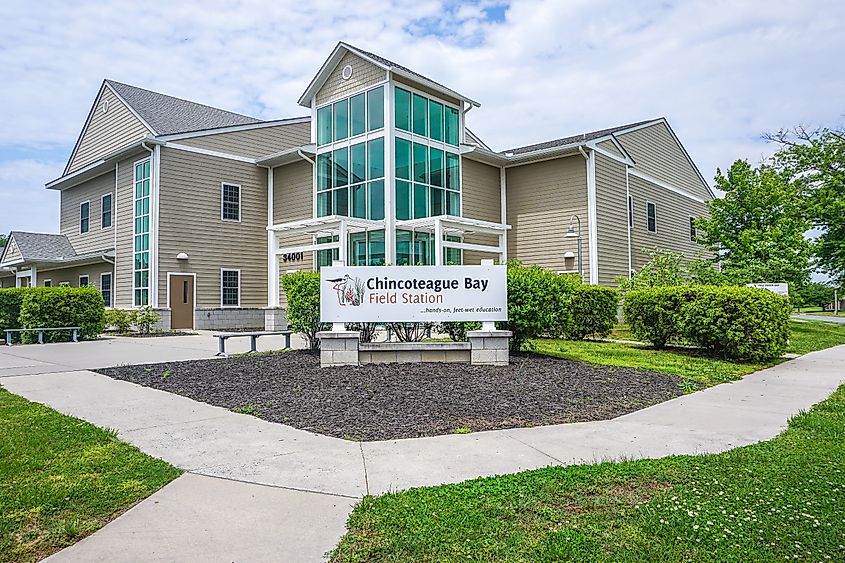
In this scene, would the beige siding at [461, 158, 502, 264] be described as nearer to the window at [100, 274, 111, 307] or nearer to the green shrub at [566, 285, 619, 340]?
the green shrub at [566, 285, 619, 340]

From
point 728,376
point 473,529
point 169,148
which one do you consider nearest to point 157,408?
point 473,529

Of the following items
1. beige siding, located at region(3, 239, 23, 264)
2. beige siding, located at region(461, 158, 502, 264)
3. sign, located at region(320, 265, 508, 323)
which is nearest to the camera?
sign, located at region(320, 265, 508, 323)

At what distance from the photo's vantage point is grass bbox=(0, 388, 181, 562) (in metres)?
3.41

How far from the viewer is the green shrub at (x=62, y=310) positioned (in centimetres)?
1645

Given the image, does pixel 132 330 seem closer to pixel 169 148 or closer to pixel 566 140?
pixel 169 148

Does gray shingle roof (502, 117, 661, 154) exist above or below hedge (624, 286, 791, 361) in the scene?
above

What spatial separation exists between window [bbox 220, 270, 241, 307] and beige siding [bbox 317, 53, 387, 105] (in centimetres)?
739

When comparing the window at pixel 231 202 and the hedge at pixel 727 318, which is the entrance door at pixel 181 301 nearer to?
the window at pixel 231 202

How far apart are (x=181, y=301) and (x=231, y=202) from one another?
440 centimetres

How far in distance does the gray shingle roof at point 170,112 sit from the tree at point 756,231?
19.3 metres

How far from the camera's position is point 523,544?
3.20 metres

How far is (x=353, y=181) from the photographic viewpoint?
20375 millimetres

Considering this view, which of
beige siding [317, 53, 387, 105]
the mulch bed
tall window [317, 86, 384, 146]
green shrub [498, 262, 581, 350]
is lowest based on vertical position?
the mulch bed

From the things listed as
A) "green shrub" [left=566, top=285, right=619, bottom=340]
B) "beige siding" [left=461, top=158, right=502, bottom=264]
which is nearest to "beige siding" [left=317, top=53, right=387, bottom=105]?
"beige siding" [left=461, top=158, right=502, bottom=264]
